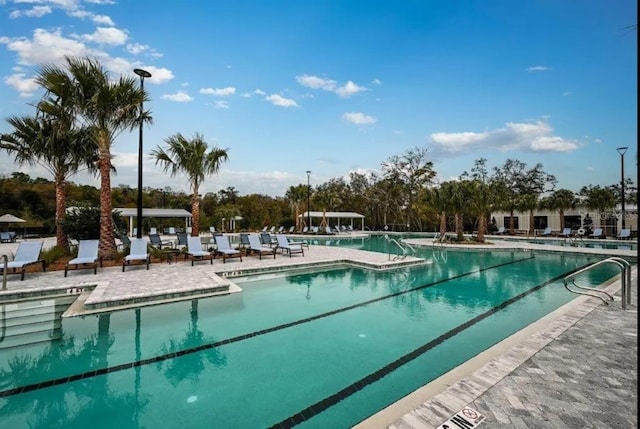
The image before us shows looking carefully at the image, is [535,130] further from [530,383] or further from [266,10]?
[530,383]

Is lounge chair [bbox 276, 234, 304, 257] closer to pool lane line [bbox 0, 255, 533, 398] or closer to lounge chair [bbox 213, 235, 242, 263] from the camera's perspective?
lounge chair [bbox 213, 235, 242, 263]

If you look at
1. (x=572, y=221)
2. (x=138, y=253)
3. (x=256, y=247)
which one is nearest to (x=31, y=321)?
(x=138, y=253)

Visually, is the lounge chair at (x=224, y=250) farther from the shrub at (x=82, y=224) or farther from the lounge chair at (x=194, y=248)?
the shrub at (x=82, y=224)

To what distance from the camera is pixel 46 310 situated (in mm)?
5973

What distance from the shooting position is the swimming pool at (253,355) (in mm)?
3131

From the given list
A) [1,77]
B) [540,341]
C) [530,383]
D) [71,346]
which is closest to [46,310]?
[71,346]

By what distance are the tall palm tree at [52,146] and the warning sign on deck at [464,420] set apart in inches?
484

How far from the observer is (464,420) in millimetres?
2504

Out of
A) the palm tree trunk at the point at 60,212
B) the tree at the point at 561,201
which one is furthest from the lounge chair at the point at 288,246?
the tree at the point at 561,201

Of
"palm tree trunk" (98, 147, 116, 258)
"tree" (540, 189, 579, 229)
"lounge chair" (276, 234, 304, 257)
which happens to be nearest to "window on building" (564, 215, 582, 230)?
"tree" (540, 189, 579, 229)

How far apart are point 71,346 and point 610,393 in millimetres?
6248

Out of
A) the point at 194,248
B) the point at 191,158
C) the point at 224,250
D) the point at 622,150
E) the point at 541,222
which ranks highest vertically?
the point at 622,150

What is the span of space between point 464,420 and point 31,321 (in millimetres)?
6648

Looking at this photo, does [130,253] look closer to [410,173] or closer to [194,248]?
[194,248]
